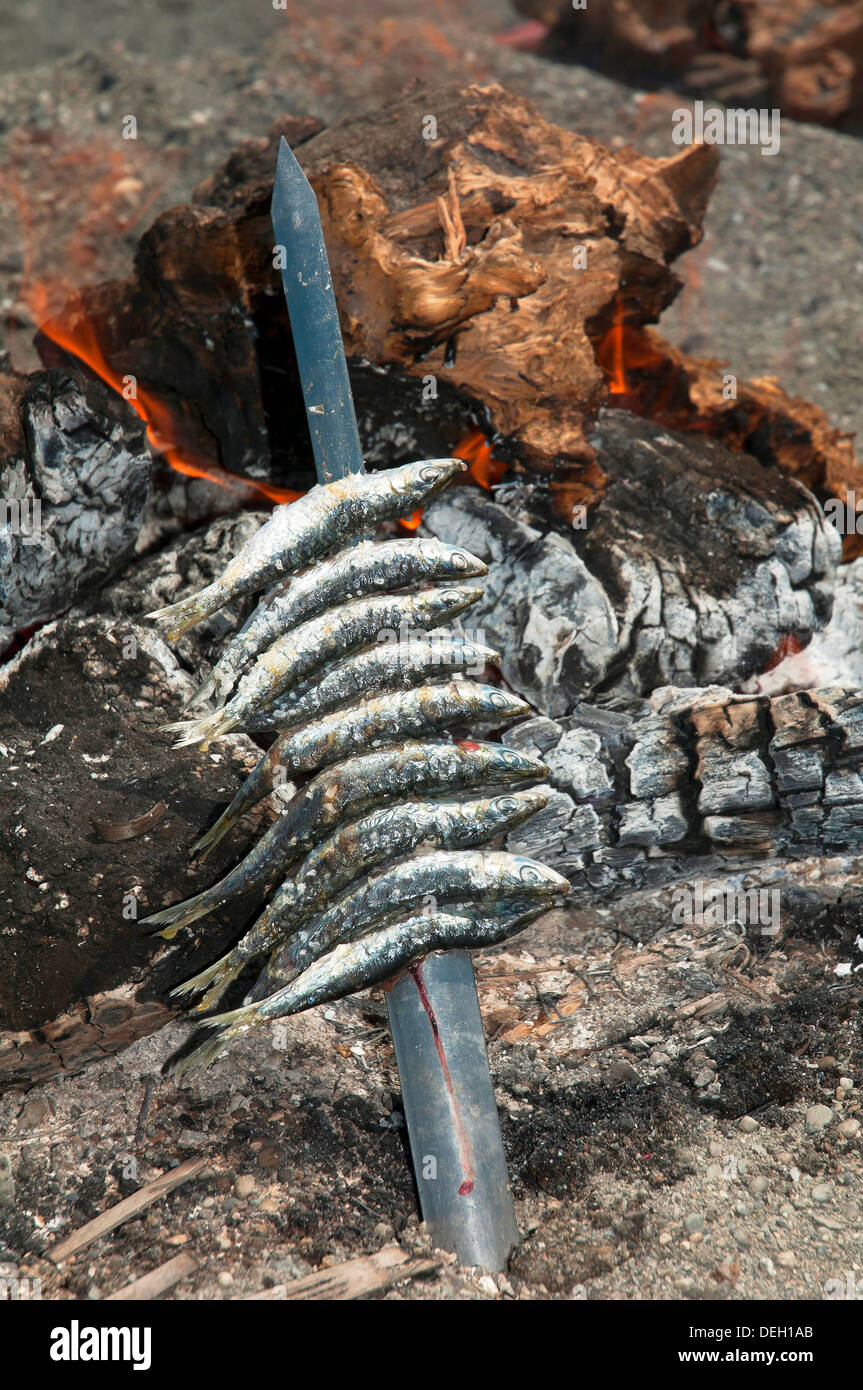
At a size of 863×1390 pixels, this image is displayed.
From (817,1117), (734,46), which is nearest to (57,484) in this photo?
(817,1117)

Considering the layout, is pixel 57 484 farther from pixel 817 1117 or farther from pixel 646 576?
pixel 817 1117

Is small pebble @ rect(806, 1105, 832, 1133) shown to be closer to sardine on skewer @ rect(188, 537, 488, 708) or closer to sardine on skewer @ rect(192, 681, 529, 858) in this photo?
sardine on skewer @ rect(192, 681, 529, 858)

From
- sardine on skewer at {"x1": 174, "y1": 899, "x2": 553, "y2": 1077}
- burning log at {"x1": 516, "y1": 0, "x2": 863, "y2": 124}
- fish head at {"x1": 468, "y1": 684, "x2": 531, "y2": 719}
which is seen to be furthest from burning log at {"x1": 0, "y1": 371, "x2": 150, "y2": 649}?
burning log at {"x1": 516, "y1": 0, "x2": 863, "y2": 124}

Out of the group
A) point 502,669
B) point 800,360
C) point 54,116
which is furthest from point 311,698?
point 54,116

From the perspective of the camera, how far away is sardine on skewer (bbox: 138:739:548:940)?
279 centimetres

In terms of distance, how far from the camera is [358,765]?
282 centimetres

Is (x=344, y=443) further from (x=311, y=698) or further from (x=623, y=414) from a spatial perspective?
(x=623, y=414)

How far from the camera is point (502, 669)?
387cm

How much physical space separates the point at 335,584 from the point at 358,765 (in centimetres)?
57

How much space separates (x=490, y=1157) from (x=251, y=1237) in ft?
2.21

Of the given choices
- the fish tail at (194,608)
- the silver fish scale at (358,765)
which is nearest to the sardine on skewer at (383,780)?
the silver fish scale at (358,765)

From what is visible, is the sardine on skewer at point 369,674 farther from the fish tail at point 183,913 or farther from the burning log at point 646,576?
the burning log at point 646,576

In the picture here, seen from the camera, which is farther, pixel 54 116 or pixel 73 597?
pixel 54 116

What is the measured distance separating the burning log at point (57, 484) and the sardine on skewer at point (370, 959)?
196 centimetres
